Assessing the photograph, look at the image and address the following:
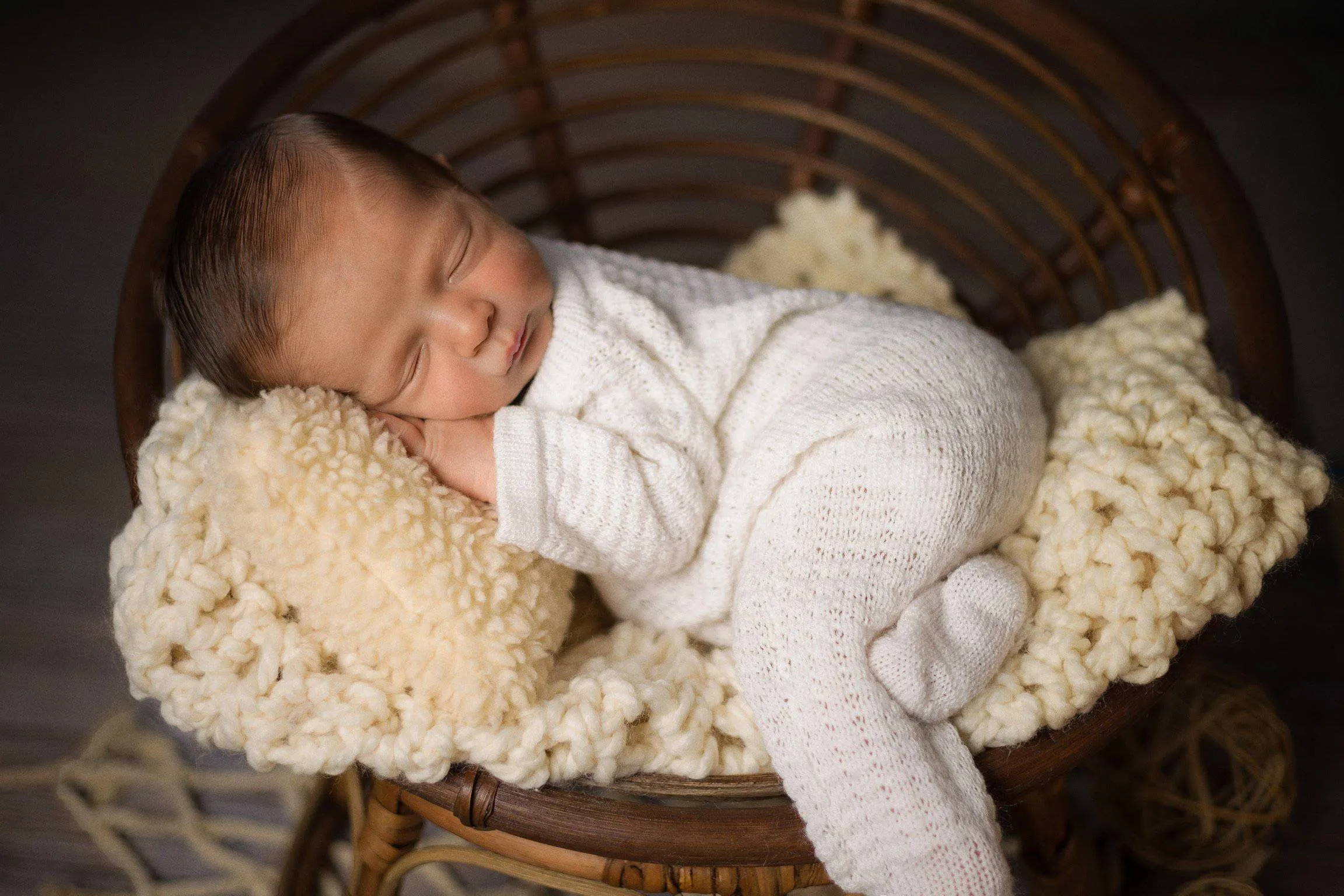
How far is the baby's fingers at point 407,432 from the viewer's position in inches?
35.2

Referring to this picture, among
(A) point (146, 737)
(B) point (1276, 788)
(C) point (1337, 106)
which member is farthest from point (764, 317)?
(C) point (1337, 106)

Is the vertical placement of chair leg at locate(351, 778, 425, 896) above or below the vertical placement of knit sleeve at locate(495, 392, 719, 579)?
below

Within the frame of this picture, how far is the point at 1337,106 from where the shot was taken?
1992mm

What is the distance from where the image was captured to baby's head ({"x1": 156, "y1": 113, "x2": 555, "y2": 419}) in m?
0.81

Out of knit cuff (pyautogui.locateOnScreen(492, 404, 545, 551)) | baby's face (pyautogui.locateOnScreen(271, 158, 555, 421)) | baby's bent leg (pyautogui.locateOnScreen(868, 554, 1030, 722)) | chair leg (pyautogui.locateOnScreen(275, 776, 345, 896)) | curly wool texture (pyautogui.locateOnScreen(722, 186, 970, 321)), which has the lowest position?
chair leg (pyautogui.locateOnScreen(275, 776, 345, 896))

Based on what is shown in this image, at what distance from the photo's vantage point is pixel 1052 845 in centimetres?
94

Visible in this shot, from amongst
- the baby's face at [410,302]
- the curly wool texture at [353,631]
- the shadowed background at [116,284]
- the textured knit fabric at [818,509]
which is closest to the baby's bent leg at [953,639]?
the textured knit fabric at [818,509]

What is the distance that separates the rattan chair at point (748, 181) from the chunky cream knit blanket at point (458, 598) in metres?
0.04

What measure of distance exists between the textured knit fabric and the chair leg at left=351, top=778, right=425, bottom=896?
0.25 m

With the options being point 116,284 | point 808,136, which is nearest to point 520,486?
point 808,136

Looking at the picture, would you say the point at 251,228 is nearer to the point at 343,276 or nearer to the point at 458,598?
the point at 343,276

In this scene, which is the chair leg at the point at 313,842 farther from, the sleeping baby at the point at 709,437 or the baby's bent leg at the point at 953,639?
the baby's bent leg at the point at 953,639

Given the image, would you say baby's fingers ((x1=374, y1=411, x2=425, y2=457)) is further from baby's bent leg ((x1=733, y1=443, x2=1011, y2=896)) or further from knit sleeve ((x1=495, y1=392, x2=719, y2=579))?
baby's bent leg ((x1=733, y1=443, x2=1011, y2=896))

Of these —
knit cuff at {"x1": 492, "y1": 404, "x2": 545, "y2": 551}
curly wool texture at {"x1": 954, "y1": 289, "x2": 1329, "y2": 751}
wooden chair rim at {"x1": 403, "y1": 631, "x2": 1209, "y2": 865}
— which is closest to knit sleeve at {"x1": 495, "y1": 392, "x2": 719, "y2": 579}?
knit cuff at {"x1": 492, "y1": 404, "x2": 545, "y2": 551}
